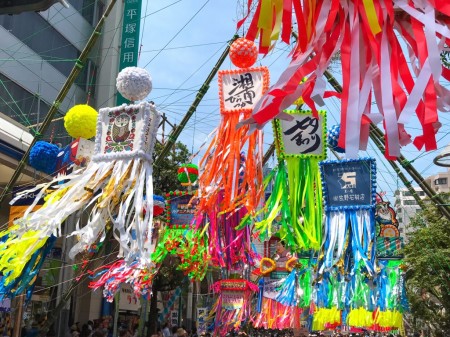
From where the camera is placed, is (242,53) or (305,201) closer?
(242,53)

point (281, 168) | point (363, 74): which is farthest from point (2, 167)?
point (363, 74)

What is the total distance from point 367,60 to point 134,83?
528 centimetres

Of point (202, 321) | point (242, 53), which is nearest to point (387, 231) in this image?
point (202, 321)

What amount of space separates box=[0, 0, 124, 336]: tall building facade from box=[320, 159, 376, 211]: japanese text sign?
6884 millimetres

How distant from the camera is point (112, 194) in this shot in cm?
733

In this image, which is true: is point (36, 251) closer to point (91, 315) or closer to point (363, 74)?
point (363, 74)

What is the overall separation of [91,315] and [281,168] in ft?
40.7

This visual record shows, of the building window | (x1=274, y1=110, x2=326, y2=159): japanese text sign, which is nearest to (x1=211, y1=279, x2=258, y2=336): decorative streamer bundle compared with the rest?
(x1=274, y1=110, x2=326, y2=159): japanese text sign

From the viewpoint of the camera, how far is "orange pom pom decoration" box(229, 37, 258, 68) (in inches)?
347

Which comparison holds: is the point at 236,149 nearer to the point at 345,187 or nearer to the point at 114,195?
the point at 114,195

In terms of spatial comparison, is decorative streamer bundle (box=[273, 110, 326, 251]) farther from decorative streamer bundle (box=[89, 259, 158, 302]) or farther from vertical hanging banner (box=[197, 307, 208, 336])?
vertical hanging banner (box=[197, 307, 208, 336])

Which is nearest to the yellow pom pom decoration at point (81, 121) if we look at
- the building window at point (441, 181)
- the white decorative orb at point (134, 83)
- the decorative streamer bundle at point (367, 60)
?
the white decorative orb at point (134, 83)

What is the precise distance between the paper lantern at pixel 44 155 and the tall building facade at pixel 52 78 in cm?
350

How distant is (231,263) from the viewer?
34.6 ft
